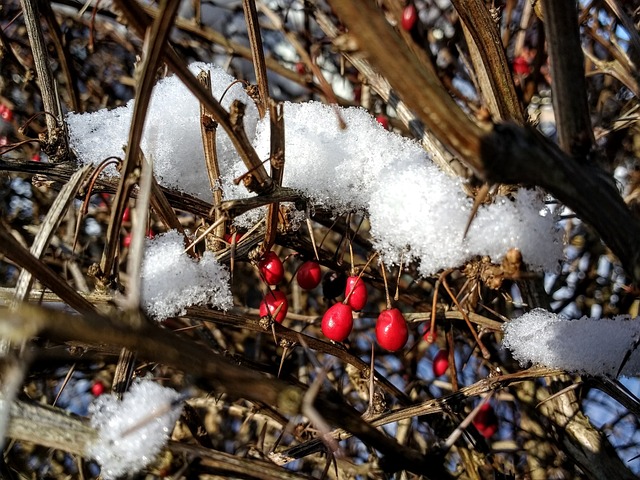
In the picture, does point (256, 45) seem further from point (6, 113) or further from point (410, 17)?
point (6, 113)

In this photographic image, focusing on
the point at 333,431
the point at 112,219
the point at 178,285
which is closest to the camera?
the point at 112,219

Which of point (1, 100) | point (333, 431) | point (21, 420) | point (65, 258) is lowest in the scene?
point (21, 420)

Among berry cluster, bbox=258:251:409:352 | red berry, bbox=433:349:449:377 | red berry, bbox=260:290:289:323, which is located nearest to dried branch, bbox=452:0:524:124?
berry cluster, bbox=258:251:409:352

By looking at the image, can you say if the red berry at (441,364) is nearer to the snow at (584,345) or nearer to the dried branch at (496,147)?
the snow at (584,345)

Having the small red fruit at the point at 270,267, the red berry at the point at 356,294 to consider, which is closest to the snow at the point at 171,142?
the small red fruit at the point at 270,267

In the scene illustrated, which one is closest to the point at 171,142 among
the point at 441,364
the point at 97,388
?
the point at 441,364

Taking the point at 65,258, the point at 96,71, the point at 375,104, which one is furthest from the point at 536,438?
the point at 96,71

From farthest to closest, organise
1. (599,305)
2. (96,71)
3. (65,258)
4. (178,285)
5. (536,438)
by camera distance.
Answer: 1. (96,71)
2. (599,305)
3. (65,258)
4. (536,438)
5. (178,285)

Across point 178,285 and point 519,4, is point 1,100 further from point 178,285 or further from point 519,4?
point 519,4
